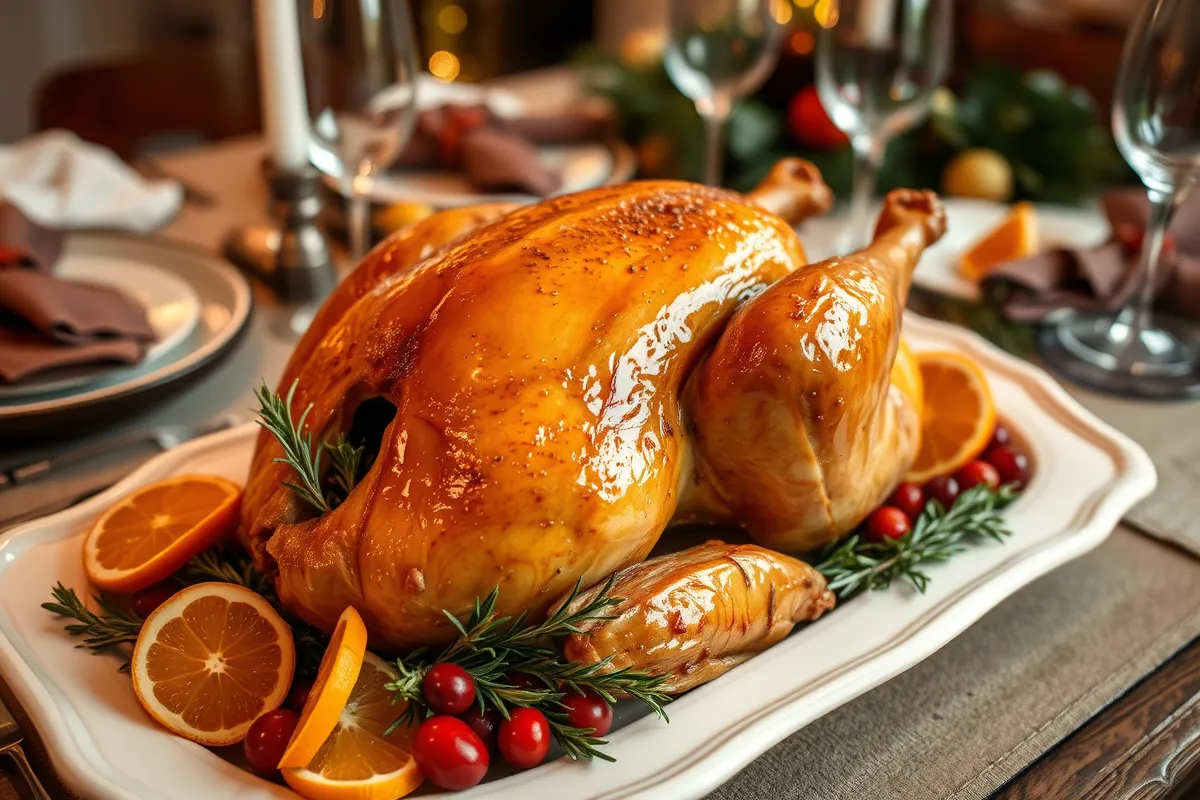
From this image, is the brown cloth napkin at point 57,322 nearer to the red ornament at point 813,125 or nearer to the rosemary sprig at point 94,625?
the rosemary sprig at point 94,625

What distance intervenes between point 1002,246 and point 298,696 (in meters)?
1.42

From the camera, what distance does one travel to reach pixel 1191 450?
4.85 feet

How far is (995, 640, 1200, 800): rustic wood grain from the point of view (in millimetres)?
951

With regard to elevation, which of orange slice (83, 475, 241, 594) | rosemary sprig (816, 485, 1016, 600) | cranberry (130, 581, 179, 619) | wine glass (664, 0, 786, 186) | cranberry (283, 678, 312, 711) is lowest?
rosemary sprig (816, 485, 1016, 600)

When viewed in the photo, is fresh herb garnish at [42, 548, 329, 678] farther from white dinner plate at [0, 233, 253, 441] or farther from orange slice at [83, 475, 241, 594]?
A: white dinner plate at [0, 233, 253, 441]

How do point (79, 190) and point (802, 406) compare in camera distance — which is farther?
point (79, 190)

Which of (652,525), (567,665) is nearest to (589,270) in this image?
(652,525)

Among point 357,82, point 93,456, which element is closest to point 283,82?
point 357,82

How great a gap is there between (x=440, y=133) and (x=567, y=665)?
1.37 meters

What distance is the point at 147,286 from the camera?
63.7 inches

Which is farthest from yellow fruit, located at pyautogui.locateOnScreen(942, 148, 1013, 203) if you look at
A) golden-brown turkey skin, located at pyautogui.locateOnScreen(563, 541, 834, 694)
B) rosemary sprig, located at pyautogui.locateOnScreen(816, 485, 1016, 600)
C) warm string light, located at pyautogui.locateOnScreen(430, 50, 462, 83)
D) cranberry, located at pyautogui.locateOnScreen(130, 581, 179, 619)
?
warm string light, located at pyautogui.locateOnScreen(430, 50, 462, 83)

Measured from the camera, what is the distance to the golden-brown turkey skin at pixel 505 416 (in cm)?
87

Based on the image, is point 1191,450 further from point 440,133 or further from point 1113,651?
point 440,133

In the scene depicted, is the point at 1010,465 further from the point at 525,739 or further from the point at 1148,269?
the point at 525,739
